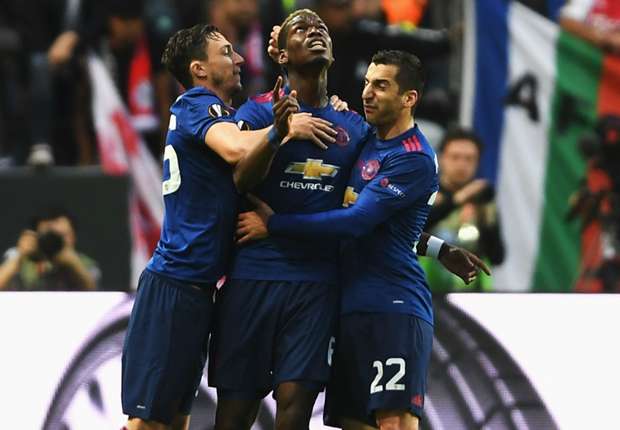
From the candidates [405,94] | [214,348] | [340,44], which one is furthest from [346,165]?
[340,44]

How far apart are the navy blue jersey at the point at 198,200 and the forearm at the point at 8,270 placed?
2.47m

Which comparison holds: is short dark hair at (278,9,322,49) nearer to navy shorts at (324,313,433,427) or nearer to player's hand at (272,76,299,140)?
player's hand at (272,76,299,140)

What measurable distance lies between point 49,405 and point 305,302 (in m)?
1.61

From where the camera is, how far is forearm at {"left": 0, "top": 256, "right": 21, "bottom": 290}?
8.39m

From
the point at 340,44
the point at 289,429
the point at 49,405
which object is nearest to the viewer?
the point at 289,429

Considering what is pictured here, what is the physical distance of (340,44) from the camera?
990 cm

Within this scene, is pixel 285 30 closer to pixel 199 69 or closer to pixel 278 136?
pixel 199 69

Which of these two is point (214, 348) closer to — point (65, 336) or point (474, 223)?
point (65, 336)

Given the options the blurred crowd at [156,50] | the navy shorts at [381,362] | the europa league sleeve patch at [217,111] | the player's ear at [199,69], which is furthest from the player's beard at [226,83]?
the blurred crowd at [156,50]

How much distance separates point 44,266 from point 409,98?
10.0 ft

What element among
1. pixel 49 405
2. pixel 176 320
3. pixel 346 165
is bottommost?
pixel 49 405

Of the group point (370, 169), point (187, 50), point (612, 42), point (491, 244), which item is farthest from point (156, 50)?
point (370, 169)

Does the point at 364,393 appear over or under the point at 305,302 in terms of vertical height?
under

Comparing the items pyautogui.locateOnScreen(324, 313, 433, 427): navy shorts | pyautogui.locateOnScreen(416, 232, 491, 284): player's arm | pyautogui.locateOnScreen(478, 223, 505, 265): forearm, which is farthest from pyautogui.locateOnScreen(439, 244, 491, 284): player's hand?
pyautogui.locateOnScreen(478, 223, 505, 265): forearm
